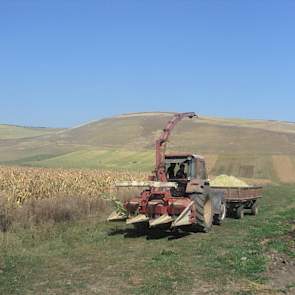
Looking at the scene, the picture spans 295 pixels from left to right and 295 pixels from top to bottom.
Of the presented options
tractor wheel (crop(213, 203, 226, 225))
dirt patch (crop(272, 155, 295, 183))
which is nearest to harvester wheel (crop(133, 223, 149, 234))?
tractor wheel (crop(213, 203, 226, 225))

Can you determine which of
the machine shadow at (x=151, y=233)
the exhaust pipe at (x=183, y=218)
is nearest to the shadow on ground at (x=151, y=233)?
the machine shadow at (x=151, y=233)

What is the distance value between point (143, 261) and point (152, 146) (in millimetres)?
59710

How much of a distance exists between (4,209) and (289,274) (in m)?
8.44

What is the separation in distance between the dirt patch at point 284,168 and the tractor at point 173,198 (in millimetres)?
33303

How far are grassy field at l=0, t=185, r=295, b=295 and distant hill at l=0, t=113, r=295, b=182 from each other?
35.8 m

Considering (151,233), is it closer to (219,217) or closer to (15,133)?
(219,217)

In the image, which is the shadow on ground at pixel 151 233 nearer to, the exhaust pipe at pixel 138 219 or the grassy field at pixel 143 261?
the grassy field at pixel 143 261

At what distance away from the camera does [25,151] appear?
8019 cm

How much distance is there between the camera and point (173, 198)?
46.6 feet

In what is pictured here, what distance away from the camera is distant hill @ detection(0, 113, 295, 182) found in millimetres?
55031

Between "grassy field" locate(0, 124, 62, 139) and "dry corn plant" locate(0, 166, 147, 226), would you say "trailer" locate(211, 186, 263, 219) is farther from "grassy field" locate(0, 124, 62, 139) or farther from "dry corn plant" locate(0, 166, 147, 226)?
"grassy field" locate(0, 124, 62, 139)

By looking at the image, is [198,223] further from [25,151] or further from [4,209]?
[25,151]

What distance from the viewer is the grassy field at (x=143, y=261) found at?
28.2 ft

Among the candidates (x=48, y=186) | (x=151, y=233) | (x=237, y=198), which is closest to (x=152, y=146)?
(x=48, y=186)
